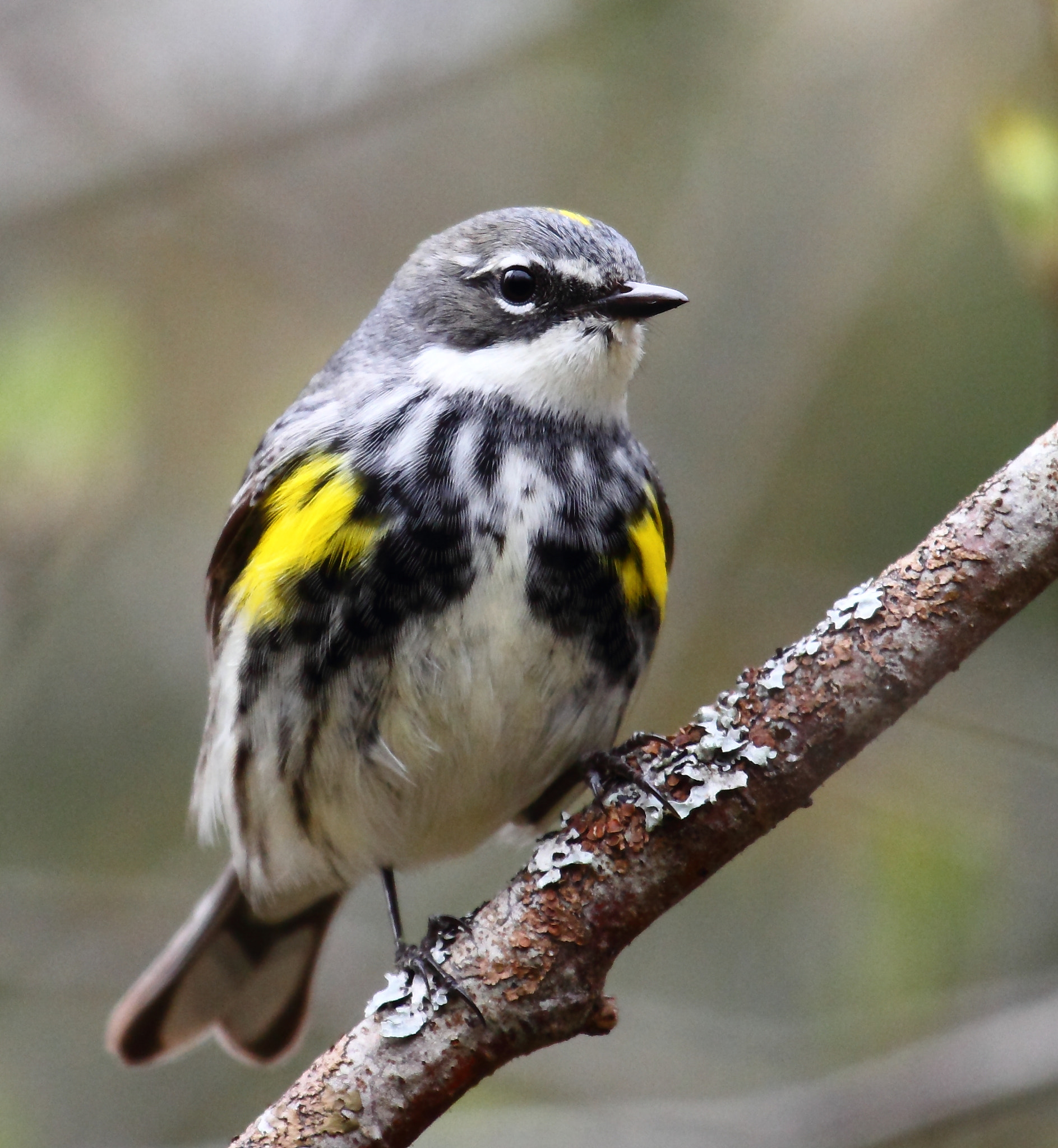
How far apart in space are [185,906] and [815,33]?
440 centimetres

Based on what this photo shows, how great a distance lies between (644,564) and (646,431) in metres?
1.71

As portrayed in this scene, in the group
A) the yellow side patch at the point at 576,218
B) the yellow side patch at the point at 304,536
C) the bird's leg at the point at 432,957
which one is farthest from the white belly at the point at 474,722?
the yellow side patch at the point at 576,218

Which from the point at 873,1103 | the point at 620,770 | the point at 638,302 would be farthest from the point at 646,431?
the point at 620,770

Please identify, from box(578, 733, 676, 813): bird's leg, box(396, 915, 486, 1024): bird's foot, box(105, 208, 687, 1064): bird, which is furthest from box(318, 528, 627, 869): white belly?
box(396, 915, 486, 1024): bird's foot

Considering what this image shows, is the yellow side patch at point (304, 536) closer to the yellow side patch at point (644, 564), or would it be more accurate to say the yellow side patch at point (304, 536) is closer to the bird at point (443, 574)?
the bird at point (443, 574)

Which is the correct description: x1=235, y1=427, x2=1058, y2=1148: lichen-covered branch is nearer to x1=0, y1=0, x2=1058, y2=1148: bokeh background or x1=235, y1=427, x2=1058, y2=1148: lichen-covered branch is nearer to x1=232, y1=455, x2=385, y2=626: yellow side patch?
x1=232, y1=455, x2=385, y2=626: yellow side patch

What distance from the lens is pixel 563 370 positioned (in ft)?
14.0

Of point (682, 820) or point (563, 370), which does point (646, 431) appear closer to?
point (563, 370)

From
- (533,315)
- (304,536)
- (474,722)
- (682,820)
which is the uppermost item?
(533,315)

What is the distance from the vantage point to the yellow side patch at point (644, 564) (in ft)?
13.4

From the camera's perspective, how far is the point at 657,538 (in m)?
4.31

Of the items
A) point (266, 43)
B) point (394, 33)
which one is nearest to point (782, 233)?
point (394, 33)

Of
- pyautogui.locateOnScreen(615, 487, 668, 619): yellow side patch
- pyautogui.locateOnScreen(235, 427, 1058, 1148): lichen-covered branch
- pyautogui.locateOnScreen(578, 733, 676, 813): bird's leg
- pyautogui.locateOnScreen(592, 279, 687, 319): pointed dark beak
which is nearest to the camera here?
pyautogui.locateOnScreen(235, 427, 1058, 1148): lichen-covered branch

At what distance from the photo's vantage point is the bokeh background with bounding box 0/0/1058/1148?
16.8ft
